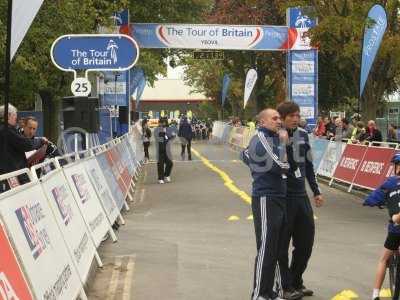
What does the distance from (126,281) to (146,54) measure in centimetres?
3372

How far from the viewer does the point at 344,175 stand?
1841cm

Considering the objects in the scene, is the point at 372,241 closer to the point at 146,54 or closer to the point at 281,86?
the point at 146,54

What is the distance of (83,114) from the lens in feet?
44.2

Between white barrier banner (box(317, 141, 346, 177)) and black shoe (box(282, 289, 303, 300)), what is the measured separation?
12075mm

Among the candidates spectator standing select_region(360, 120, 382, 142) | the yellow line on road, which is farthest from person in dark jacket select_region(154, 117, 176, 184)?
spectator standing select_region(360, 120, 382, 142)

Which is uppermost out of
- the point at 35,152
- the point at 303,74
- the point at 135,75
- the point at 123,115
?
the point at 135,75

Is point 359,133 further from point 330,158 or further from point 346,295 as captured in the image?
point 346,295

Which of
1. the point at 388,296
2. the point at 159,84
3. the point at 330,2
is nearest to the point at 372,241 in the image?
the point at 388,296

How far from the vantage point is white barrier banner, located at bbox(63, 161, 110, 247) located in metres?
8.30

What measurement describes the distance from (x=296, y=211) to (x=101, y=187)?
445cm

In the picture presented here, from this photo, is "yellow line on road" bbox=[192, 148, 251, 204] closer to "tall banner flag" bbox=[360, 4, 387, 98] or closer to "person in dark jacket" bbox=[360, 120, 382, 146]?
"person in dark jacket" bbox=[360, 120, 382, 146]

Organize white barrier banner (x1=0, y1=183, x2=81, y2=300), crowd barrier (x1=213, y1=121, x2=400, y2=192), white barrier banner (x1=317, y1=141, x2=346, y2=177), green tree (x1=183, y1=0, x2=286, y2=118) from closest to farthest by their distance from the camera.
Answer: white barrier banner (x1=0, y1=183, x2=81, y2=300) < crowd barrier (x1=213, y1=121, x2=400, y2=192) < white barrier banner (x1=317, y1=141, x2=346, y2=177) < green tree (x1=183, y1=0, x2=286, y2=118)

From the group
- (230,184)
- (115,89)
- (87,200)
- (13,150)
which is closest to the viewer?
(13,150)

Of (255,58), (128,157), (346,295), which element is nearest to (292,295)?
(346,295)
